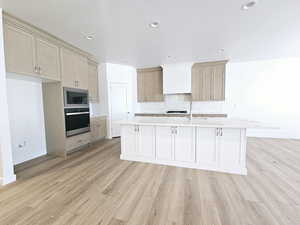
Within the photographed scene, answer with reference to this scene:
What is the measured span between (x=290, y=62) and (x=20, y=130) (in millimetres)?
7729

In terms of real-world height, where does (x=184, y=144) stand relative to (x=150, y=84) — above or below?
below

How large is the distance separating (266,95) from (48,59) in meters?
6.38

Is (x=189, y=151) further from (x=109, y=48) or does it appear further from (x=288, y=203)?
(x=109, y=48)

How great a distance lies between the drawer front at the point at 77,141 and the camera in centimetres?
328

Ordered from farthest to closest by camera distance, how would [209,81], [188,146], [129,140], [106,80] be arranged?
[209,81] < [106,80] < [129,140] < [188,146]

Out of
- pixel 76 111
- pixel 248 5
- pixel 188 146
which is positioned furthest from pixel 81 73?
pixel 248 5

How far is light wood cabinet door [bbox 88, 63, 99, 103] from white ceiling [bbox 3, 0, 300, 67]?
0.74 metres

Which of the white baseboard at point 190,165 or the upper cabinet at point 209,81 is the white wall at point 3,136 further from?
the upper cabinet at point 209,81

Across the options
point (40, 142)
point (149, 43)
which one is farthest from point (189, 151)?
point (40, 142)

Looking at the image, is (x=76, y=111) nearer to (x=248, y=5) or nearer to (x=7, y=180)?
(x=7, y=180)

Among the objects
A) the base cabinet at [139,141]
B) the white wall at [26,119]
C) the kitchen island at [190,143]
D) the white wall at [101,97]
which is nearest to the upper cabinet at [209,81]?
the kitchen island at [190,143]

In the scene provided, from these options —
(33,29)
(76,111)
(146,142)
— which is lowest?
(146,142)

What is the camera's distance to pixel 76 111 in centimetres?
348

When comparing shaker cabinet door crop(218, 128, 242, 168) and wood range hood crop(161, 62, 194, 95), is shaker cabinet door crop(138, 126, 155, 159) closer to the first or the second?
shaker cabinet door crop(218, 128, 242, 168)
